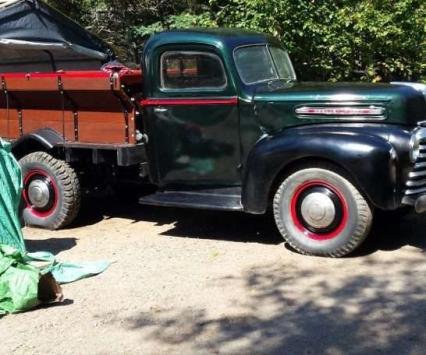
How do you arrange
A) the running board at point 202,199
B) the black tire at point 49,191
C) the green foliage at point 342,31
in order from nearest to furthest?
the running board at point 202,199
the black tire at point 49,191
the green foliage at point 342,31

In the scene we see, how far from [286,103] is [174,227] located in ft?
6.30

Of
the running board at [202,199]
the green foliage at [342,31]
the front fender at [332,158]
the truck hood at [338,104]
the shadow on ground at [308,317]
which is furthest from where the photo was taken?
the green foliage at [342,31]

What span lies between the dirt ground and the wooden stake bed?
1.05 meters

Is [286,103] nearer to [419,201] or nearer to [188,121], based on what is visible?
[188,121]

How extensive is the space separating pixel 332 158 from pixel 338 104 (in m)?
0.52

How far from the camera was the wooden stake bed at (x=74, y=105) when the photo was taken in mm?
6773

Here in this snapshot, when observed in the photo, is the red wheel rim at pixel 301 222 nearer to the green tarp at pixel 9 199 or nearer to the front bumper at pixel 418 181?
the front bumper at pixel 418 181

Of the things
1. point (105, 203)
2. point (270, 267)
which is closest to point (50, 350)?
point (270, 267)

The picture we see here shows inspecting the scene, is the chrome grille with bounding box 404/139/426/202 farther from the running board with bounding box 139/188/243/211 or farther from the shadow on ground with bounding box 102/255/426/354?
the running board with bounding box 139/188/243/211

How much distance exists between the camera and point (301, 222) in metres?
6.06

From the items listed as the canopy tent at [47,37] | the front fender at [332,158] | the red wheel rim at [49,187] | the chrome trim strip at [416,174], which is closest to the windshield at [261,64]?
the front fender at [332,158]

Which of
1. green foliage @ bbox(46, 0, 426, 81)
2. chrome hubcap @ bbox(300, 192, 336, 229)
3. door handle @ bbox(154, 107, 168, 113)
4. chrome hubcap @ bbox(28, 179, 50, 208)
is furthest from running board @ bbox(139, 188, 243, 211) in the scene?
green foliage @ bbox(46, 0, 426, 81)

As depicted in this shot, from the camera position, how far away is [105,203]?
871 centimetres

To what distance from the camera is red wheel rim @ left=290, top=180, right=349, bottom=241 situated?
5.84 meters
